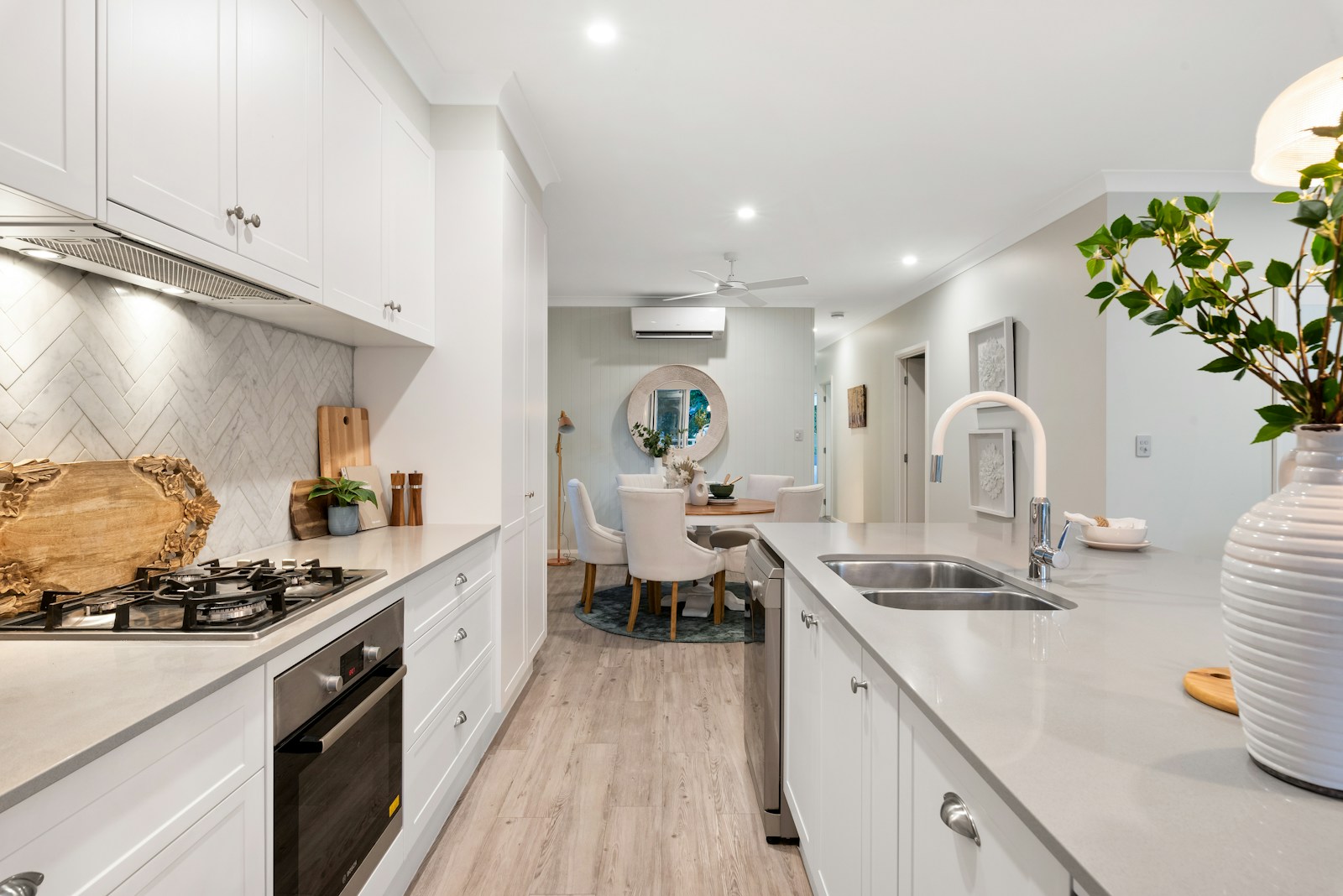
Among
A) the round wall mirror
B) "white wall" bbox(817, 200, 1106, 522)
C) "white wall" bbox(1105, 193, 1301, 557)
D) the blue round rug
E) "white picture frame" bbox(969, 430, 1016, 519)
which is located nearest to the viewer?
"white wall" bbox(1105, 193, 1301, 557)

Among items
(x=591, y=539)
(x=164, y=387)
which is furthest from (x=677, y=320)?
(x=164, y=387)

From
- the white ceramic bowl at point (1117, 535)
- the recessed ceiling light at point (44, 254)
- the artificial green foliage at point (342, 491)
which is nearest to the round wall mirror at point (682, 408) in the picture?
the artificial green foliage at point (342, 491)

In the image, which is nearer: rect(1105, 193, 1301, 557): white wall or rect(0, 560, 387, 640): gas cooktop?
rect(0, 560, 387, 640): gas cooktop

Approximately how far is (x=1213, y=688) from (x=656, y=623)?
3.68 metres

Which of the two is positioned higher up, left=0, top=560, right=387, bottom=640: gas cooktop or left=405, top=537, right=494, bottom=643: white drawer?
left=0, top=560, right=387, bottom=640: gas cooktop

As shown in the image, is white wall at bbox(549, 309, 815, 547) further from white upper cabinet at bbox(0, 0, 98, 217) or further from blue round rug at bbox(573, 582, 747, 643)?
white upper cabinet at bbox(0, 0, 98, 217)

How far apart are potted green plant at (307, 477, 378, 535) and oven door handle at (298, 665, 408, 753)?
0.89m

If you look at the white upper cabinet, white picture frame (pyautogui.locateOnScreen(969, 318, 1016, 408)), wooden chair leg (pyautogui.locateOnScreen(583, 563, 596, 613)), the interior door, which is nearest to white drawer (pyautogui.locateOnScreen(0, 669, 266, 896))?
the white upper cabinet

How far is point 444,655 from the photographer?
2.03 m

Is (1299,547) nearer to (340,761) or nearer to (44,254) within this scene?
(340,761)

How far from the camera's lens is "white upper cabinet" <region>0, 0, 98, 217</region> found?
3.11 ft

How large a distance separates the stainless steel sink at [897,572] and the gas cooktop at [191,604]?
4.10ft

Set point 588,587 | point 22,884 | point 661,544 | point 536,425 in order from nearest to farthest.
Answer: point 22,884 < point 536,425 < point 661,544 < point 588,587

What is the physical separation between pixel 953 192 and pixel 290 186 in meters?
3.45
